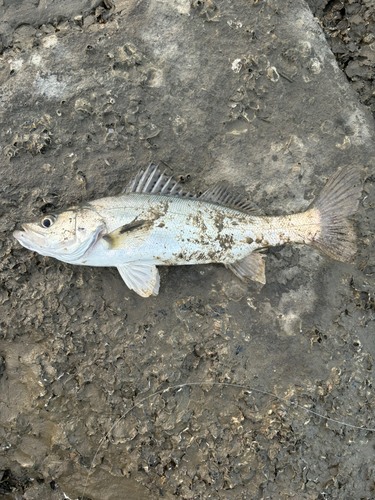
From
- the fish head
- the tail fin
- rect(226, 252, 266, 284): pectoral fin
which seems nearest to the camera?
the fish head

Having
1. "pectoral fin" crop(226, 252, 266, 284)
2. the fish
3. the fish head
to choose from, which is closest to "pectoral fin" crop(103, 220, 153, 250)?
the fish

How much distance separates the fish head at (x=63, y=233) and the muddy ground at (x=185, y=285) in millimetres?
322

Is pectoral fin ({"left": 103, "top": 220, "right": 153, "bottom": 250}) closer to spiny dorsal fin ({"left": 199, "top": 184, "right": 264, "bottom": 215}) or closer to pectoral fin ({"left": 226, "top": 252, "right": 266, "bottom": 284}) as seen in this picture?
spiny dorsal fin ({"left": 199, "top": 184, "right": 264, "bottom": 215})

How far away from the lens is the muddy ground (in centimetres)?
405

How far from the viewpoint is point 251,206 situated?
430cm

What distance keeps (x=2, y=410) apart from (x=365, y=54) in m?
5.47

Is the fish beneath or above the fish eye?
beneath

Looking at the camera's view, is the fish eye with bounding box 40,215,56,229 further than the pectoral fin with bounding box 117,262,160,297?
No

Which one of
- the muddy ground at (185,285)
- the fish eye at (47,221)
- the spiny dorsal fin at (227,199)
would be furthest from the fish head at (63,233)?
the spiny dorsal fin at (227,199)

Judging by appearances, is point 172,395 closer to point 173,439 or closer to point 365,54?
point 173,439

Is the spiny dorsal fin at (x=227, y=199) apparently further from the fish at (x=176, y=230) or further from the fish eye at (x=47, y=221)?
the fish eye at (x=47, y=221)

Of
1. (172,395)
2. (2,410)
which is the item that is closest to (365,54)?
(172,395)

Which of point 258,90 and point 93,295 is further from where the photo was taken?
point 258,90

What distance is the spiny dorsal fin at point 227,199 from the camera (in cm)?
425
